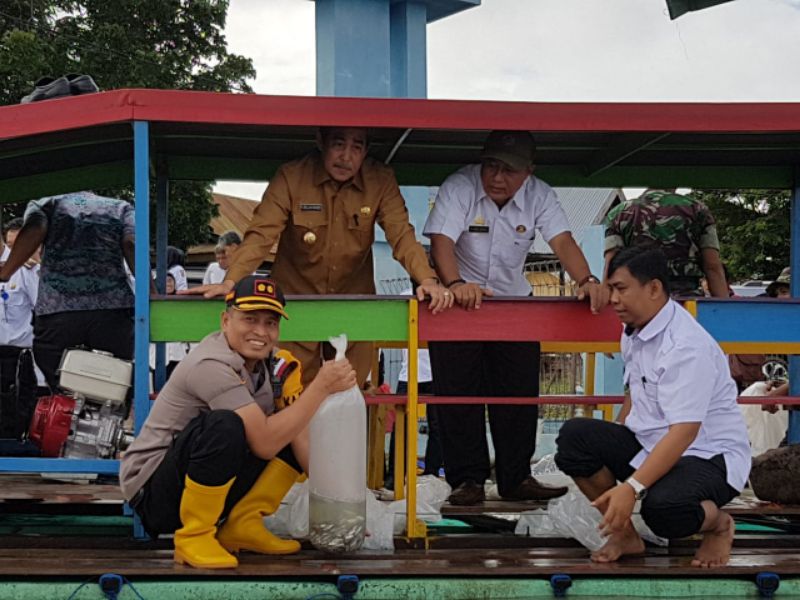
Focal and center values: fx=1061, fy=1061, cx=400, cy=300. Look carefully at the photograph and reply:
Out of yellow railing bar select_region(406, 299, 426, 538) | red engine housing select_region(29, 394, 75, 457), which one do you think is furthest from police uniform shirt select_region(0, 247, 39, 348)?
yellow railing bar select_region(406, 299, 426, 538)

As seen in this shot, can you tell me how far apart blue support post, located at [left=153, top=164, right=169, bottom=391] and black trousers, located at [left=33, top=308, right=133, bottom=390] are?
7.2 inches

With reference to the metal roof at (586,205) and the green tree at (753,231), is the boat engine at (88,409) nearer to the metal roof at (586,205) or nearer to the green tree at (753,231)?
the green tree at (753,231)

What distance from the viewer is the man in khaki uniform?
192 inches

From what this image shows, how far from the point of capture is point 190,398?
3986 millimetres

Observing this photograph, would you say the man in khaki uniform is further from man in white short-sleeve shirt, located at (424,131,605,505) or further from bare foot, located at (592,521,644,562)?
bare foot, located at (592,521,644,562)

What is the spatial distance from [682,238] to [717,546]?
2.21 metres

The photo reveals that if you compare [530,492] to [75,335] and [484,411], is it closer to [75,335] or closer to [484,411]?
[484,411]

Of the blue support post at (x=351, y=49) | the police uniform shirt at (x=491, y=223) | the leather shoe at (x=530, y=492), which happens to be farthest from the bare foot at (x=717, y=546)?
the blue support post at (x=351, y=49)

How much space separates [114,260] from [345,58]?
7.38 meters

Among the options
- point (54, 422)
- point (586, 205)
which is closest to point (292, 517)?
point (54, 422)

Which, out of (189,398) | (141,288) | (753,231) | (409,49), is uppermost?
(409,49)

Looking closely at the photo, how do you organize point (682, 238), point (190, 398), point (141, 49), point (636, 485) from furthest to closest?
point (141, 49)
point (682, 238)
point (190, 398)
point (636, 485)

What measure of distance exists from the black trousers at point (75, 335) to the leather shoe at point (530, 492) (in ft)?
7.00

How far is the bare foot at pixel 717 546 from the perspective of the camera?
404 centimetres
